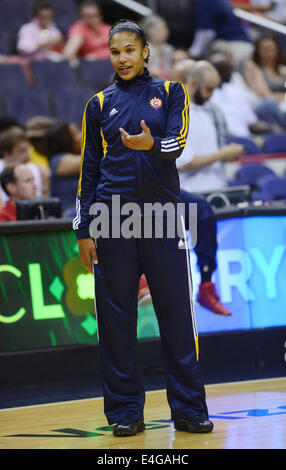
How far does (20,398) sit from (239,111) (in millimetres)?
5991

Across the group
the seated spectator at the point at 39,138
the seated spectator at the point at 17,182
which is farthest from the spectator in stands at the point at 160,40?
the seated spectator at the point at 17,182

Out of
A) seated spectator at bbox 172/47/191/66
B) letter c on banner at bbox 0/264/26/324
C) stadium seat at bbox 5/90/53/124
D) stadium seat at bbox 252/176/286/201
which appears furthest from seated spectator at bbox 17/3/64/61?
letter c on banner at bbox 0/264/26/324

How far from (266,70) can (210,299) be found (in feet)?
22.5

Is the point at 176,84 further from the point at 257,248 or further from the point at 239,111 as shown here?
the point at 239,111

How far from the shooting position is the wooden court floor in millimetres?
4309

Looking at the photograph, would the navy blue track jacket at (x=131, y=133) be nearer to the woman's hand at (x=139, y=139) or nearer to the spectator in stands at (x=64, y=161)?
the woman's hand at (x=139, y=139)

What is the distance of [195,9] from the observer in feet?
41.7

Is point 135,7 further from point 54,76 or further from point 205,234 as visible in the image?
point 205,234

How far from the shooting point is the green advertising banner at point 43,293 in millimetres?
6480

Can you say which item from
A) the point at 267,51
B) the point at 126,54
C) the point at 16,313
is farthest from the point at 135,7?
the point at 126,54

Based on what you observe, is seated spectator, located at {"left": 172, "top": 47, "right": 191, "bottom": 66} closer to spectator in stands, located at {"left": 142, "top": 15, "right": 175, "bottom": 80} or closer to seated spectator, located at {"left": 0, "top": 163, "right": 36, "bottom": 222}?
spectator in stands, located at {"left": 142, "top": 15, "right": 175, "bottom": 80}

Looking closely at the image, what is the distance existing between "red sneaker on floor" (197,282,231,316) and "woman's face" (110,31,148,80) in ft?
7.89

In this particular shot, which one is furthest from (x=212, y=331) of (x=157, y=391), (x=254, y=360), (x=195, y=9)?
(x=195, y=9)
